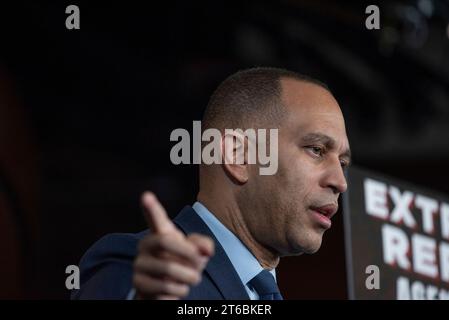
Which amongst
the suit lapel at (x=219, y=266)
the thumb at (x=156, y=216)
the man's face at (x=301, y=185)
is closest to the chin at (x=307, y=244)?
the man's face at (x=301, y=185)

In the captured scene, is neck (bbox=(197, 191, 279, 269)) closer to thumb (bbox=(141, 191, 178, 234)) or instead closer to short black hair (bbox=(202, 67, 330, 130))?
short black hair (bbox=(202, 67, 330, 130))

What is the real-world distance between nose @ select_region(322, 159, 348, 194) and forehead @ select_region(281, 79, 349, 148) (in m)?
0.05

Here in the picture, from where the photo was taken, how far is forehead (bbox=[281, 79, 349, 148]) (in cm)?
170

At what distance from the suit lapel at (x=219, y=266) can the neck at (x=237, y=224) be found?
0.06 m

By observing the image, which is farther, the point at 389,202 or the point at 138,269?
the point at 389,202

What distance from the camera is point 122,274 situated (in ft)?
4.44

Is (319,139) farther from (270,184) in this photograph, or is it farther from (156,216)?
(156,216)

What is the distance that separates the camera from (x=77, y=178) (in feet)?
24.3

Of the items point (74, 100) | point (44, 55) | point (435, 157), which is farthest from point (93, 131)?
point (435, 157)

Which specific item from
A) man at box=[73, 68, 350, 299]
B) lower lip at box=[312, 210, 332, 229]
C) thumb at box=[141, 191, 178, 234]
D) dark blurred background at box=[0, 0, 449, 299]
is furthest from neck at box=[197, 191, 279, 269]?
dark blurred background at box=[0, 0, 449, 299]

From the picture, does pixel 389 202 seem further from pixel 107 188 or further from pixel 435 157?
pixel 107 188

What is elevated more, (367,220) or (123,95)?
(123,95)

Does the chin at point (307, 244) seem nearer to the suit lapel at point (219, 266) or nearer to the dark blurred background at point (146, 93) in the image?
the suit lapel at point (219, 266)
